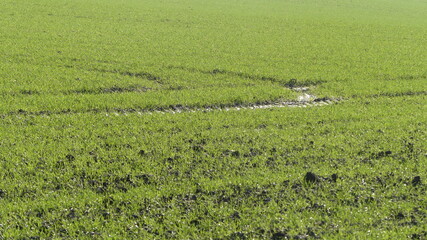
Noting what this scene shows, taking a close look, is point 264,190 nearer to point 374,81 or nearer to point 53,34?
point 374,81

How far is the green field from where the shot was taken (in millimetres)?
8625

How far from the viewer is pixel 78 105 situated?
14336 mm

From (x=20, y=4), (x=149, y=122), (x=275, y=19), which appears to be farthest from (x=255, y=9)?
(x=149, y=122)

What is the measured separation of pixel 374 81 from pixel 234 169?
11.4m

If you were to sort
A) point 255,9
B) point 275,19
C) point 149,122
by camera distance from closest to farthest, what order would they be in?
point 149,122 → point 275,19 → point 255,9

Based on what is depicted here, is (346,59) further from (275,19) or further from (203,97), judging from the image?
(275,19)

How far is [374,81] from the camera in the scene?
19.9m

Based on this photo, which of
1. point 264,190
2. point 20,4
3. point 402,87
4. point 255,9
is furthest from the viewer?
point 255,9

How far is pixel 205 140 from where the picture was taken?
40.1ft

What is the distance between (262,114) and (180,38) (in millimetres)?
14126

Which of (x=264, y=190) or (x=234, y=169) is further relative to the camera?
(x=234, y=169)

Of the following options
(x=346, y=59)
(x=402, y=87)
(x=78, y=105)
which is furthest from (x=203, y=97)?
(x=346, y=59)

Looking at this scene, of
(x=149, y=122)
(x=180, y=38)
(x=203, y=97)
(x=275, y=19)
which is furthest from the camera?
(x=275, y=19)

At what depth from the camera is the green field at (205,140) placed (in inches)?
340
